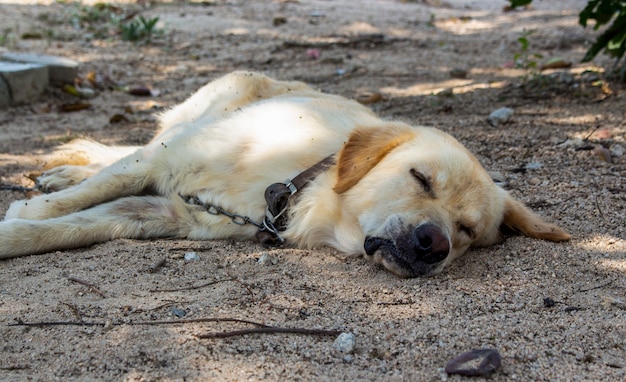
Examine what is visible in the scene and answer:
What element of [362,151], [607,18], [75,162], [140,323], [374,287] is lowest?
[75,162]

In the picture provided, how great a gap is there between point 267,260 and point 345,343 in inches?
38.8

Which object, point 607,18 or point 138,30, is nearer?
point 607,18

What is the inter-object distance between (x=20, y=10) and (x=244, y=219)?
8.63 meters

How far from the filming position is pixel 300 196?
12.2 ft

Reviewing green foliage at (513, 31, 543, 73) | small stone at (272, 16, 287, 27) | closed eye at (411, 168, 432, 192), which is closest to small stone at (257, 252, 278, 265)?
closed eye at (411, 168, 432, 192)

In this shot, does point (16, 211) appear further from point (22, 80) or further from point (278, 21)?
point (278, 21)

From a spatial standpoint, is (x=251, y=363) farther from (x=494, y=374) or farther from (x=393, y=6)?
(x=393, y=6)

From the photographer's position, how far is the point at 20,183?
186 inches

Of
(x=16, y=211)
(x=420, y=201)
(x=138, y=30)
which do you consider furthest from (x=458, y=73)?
(x=16, y=211)

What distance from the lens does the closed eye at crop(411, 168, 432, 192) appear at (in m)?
3.37

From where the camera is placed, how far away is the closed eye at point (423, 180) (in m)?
3.37

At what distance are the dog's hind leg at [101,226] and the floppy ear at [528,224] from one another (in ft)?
5.84

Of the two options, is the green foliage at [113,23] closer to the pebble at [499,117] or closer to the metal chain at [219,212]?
the pebble at [499,117]

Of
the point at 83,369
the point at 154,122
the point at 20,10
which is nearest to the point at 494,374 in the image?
the point at 83,369
